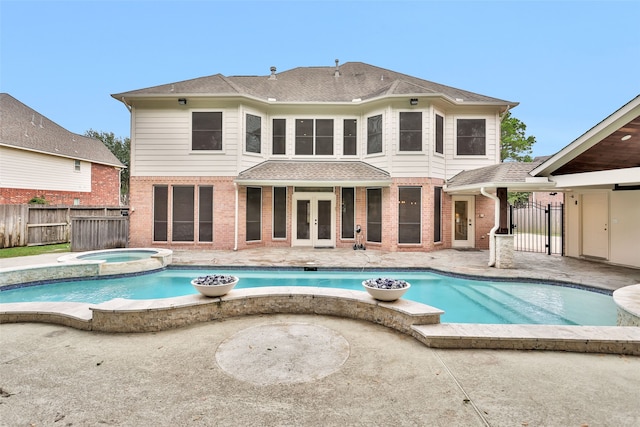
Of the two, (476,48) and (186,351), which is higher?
(476,48)

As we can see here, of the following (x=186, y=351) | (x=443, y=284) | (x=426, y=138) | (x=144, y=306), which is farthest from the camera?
(x=426, y=138)

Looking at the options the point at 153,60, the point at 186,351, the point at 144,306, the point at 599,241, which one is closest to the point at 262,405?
the point at 186,351

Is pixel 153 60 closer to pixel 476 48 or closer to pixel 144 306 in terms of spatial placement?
pixel 476 48

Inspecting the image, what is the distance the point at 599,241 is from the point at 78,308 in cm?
1387

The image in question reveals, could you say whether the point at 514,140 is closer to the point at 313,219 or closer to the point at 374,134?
the point at 374,134

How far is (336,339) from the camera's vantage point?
413cm

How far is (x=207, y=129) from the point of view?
38.9 feet

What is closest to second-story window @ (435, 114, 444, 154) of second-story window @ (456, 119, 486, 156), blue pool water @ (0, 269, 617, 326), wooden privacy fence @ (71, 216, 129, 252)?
second-story window @ (456, 119, 486, 156)

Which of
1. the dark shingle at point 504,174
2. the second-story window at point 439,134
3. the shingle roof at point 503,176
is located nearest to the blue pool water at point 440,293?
the shingle roof at point 503,176

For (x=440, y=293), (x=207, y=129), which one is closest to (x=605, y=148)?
(x=440, y=293)

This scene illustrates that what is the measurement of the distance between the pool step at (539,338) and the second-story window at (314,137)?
9.83 meters

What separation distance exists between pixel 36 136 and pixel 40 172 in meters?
2.26

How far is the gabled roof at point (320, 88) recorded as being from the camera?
1152 centimetres

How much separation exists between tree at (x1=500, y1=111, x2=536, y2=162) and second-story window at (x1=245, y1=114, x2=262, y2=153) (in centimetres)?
1915
